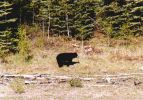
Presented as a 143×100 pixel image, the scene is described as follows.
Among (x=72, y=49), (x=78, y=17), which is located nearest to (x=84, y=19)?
(x=78, y=17)

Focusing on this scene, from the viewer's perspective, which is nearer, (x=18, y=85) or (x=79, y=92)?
(x=79, y=92)

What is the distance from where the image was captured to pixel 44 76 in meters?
31.0

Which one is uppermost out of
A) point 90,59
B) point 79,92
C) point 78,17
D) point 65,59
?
point 78,17

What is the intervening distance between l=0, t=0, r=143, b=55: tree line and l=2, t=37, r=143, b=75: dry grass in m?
1.33

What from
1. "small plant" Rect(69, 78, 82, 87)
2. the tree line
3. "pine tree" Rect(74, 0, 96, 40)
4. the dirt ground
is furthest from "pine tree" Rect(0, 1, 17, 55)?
"small plant" Rect(69, 78, 82, 87)

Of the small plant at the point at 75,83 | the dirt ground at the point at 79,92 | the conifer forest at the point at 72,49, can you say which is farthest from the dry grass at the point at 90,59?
the dirt ground at the point at 79,92

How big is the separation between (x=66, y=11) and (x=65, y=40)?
318 cm

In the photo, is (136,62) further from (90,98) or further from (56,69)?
(90,98)

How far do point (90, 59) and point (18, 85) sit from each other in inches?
524

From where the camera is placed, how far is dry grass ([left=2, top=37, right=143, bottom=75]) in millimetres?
35219

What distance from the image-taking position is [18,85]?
91.4ft

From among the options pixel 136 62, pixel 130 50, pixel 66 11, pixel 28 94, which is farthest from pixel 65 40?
pixel 28 94

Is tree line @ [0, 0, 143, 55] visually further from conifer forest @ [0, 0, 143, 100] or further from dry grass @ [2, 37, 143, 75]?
dry grass @ [2, 37, 143, 75]

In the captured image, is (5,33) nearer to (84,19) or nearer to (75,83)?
(84,19)
